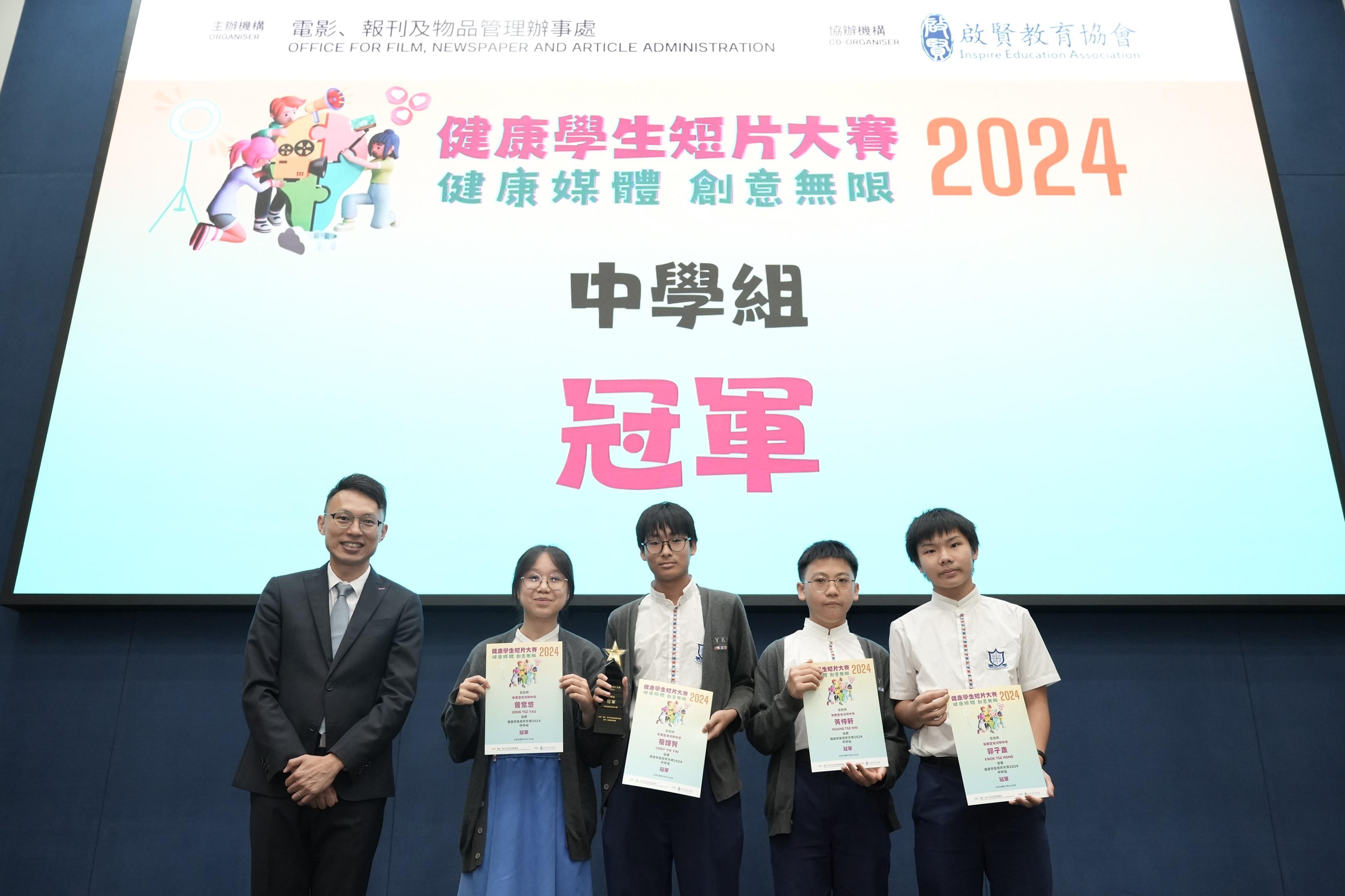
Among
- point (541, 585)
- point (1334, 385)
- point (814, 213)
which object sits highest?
point (814, 213)

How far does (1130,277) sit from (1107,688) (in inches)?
56.3

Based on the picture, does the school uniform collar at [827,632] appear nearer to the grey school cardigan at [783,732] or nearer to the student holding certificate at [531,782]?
the grey school cardigan at [783,732]

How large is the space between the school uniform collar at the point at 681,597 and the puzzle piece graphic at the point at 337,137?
2084 mm

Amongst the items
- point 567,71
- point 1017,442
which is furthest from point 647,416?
point 567,71

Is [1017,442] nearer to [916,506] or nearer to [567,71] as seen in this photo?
[916,506]

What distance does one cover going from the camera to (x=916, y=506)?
2898mm

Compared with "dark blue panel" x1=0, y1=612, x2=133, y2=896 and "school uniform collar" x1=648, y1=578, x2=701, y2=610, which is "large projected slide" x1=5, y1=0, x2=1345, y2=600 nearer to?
"dark blue panel" x1=0, y1=612, x2=133, y2=896

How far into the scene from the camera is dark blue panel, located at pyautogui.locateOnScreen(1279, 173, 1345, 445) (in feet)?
10.6

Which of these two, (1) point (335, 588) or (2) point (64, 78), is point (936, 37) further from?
(2) point (64, 78)

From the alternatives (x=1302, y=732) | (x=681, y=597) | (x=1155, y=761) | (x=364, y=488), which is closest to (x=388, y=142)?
(x=364, y=488)

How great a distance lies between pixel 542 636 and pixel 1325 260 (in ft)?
10.6

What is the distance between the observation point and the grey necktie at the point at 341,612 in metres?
2.12

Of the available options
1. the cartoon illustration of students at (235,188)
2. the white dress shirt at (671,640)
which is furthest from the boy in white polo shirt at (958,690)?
the cartoon illustration of students at (235,188)

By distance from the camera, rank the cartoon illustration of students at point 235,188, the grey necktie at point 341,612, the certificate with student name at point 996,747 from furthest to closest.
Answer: the cartoon illustration of students at point 235,188
the grey necktie at point 341,612
the certificate with student name at point 996,747
